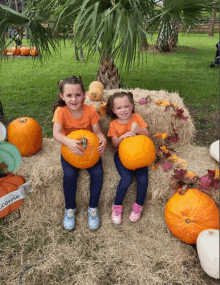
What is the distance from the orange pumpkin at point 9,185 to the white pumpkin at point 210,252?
1.93 metres

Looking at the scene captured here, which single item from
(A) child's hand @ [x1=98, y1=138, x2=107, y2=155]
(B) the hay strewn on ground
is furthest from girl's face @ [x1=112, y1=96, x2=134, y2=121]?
(B) the hay strewn on ground

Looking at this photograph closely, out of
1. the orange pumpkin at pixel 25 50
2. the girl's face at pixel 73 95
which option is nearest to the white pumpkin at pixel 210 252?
the girl's face at pixel 73 95

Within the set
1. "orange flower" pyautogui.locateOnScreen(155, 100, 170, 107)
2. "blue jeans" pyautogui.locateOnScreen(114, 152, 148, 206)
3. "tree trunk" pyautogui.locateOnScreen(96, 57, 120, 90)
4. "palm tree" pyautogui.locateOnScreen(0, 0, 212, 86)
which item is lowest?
"blue jeans" pyautogui.locateOnScreen(114, 152, 148, 206)

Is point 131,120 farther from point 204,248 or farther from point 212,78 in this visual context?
point 212,78

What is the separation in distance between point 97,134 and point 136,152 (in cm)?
60

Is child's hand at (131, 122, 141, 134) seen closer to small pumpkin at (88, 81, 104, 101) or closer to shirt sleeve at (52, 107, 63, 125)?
shirt sleeve at (52, 107, 63, 125)

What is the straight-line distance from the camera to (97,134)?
2.90m

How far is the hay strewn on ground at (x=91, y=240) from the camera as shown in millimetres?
2090

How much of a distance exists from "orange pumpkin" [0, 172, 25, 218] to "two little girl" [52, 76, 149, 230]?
0.52 m

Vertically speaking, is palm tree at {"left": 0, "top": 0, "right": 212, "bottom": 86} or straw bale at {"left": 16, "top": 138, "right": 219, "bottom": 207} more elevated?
palm tree at {"left": 0, "top": 0, "right": 212, "bottom": 86}

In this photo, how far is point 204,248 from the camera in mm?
1977

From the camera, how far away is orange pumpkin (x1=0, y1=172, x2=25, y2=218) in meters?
2.56

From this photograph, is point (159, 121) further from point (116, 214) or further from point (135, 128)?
point (116, 214)

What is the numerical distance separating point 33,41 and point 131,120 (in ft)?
7.02
